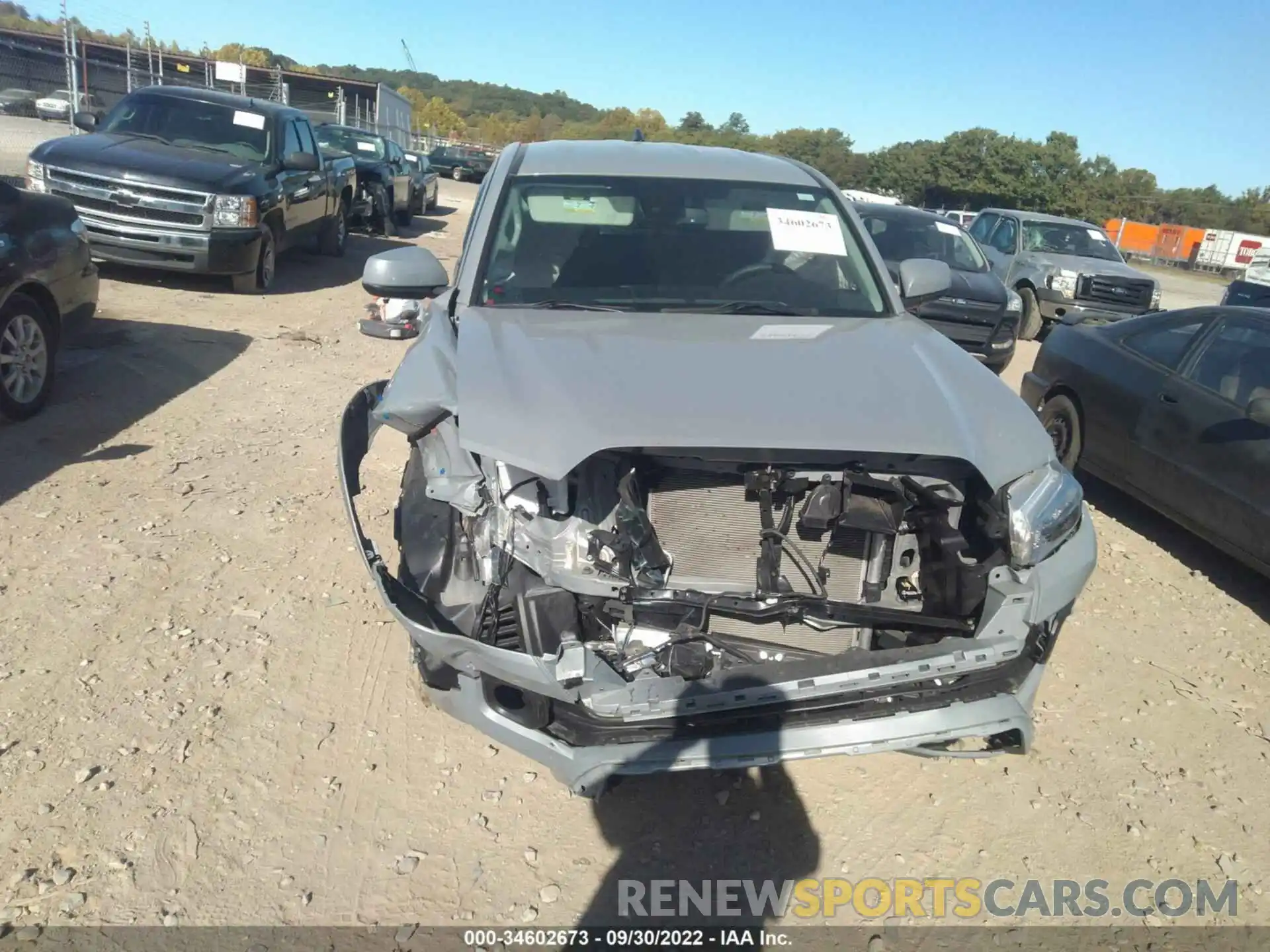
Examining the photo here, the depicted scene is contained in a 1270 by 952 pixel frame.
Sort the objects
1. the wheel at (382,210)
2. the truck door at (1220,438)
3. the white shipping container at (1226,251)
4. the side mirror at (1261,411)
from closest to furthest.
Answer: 1. the side mirror at (1261,411)
2. the truck door at (1220,438)
3. the wheel at (382,210)
4. the white shipping container at (1226,251)

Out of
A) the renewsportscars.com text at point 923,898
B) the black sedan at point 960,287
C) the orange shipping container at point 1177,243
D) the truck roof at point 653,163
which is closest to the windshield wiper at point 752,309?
the truck roof at point 653,163

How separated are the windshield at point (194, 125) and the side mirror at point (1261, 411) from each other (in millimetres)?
9452

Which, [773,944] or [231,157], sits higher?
[231,157]

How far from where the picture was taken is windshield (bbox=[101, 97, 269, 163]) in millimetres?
10047

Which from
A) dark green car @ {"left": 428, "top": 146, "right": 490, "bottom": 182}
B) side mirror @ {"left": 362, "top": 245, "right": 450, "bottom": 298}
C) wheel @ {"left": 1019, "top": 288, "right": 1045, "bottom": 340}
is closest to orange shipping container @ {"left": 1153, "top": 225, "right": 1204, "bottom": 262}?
dark green car @ {"left": 428, "top": 146, "right": 490, "bottom": 182}

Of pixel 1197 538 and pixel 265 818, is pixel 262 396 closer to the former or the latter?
pixel 265 818

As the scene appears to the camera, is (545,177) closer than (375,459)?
Yes

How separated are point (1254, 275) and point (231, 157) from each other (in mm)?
18689

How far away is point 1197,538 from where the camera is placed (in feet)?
19.6

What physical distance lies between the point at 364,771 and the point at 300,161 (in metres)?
9.00

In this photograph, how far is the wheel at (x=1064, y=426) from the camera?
20.8 feet

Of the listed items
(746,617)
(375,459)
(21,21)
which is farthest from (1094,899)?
(21,21)

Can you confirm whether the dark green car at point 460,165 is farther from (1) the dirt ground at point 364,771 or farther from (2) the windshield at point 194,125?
(1) the dirt ground at point 364,771

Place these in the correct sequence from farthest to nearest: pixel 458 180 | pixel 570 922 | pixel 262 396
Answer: pixel 458 180, pixel 262 396, pixel 570 922
